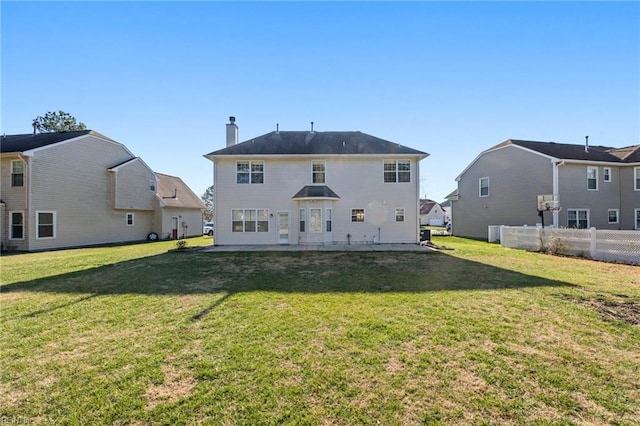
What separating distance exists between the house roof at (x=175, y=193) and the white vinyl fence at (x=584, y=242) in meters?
26.5

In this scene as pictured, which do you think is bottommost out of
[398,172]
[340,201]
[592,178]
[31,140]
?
[340,201]

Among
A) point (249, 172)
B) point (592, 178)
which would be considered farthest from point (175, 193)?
point (592, 178)

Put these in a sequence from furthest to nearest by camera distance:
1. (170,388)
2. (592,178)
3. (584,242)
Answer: (592,178)
(584,242)
(170,388)

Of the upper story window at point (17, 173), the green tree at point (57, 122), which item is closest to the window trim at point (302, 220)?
the upper story window at point (17, 173)

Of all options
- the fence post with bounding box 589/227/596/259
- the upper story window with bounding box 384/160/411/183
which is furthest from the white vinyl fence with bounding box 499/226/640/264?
the upper story window with bounding box 384/160/411/183

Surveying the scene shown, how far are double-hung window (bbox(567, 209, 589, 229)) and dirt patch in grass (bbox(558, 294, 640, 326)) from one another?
16334mm

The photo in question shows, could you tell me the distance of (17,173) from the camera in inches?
657

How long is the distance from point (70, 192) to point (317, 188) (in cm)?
1622

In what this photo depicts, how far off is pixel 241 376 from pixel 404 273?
6.51 metres

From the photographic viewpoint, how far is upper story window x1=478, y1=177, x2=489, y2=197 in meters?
22.9

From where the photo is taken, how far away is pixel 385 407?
2688mm

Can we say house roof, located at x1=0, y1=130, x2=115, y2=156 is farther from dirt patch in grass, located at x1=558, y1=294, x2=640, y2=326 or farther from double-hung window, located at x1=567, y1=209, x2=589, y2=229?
double-hung window, located at x1=567, y1=209, x2=589, y2=229

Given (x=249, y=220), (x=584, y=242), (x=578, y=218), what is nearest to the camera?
(x=584, y=242)

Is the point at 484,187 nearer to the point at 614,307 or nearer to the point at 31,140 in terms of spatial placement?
the point at 614,307
